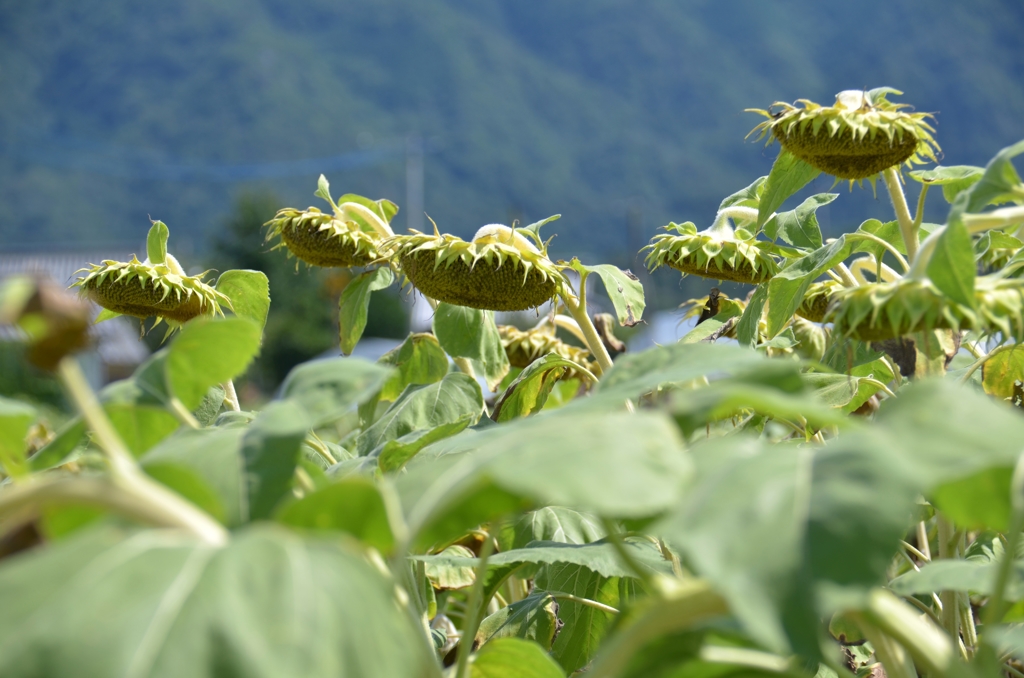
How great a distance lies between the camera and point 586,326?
3.94ft

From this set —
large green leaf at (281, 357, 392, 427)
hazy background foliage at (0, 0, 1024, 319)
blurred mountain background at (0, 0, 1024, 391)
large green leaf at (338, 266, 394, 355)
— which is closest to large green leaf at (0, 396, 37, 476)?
large green leaf at (281, 357, 392, 427)

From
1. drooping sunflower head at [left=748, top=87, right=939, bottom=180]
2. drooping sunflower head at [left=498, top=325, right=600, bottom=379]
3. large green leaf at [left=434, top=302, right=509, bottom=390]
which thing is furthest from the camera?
drooping sunflower head at [left=498, top=325, right=600, bottom=379]

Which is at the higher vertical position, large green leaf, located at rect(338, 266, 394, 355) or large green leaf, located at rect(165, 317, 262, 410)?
large green leaf, located at rect(165, 317, 262, 410)

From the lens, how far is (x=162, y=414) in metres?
0.58

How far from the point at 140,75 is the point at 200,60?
5.99 meters

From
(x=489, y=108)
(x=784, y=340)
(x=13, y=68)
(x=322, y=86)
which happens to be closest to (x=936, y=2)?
(x=489, y=108)

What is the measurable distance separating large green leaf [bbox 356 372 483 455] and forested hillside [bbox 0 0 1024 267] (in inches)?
2822

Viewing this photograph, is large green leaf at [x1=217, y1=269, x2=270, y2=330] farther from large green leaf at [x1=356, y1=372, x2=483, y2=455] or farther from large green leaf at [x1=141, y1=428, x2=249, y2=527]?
large green leaf at [x1=141, y1=428, x2=249, y2=527]

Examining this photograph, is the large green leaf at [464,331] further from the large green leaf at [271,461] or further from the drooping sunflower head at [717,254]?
the large green leaf at [271,461]

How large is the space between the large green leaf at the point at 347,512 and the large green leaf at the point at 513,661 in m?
0.20

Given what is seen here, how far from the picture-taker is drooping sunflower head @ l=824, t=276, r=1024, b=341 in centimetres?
67

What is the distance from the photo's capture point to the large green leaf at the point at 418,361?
141cm

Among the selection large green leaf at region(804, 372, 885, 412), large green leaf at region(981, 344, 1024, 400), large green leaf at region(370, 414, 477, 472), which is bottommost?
large green leaf at region(981, 344, 1024, 400)

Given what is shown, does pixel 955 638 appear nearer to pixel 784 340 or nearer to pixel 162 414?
pixel 784 340
